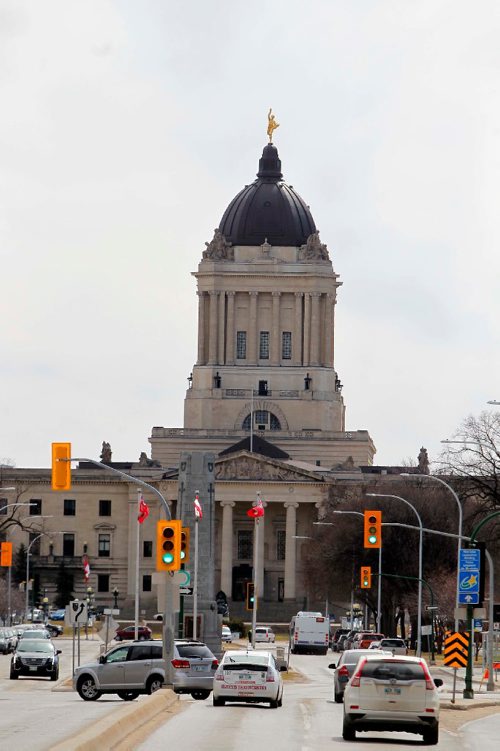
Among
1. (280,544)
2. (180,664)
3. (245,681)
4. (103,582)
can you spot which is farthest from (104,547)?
(245,681)

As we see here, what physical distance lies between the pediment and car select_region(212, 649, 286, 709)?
13264 cm

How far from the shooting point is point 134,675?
53969 millimetres

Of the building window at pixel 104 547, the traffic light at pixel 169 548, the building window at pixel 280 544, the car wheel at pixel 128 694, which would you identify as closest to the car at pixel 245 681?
the traffic light at pixel 169 548

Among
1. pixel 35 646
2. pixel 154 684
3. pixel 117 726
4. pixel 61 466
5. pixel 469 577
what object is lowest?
pixel 154 684

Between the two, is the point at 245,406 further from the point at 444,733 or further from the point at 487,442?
the point at 444,733

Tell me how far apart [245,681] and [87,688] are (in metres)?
5.73

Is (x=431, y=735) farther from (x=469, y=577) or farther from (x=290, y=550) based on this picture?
(x=290, y=550)

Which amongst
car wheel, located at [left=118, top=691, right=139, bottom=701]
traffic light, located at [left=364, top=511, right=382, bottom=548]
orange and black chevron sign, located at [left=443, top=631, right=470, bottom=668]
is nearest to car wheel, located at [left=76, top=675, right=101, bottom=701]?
car wheel, located at [left=118, top=691, right=139, bottom=701]

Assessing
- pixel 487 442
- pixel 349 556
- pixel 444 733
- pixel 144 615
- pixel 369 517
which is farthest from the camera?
pixel 144 615

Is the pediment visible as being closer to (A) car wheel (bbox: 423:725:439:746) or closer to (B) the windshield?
(B) the windshield

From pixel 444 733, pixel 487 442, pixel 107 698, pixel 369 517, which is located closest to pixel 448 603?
pixel 487 442

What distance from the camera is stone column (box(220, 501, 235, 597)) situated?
596 ft

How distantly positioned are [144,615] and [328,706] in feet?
363

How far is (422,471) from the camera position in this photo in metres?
173
